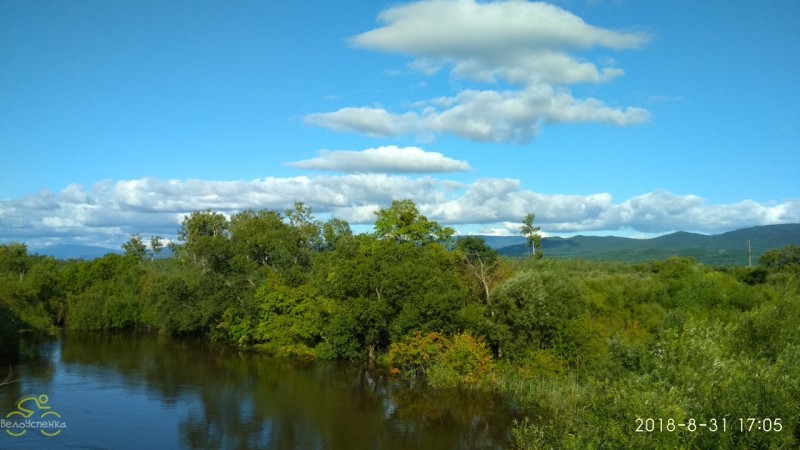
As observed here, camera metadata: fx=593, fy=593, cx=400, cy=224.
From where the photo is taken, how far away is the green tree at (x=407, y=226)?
2461 inches

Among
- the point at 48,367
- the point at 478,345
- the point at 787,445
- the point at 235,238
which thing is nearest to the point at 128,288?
the point at 235,238

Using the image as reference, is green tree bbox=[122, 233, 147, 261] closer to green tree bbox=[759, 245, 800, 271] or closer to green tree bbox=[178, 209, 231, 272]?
green tree bbox=[178, 209, 231, 272]

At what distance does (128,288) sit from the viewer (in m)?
74.6

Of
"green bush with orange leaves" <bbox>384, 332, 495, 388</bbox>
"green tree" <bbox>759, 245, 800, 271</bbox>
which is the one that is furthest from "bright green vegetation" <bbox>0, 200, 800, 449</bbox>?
"green tree" <bbox>759, 245, 800, 271</bbox>

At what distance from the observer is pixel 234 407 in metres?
38.0

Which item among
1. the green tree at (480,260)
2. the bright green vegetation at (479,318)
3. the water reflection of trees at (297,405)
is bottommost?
the water reflection of trees at (297,405)

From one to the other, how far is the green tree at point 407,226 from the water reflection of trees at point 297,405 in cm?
1616

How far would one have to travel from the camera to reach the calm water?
3147 centimetres

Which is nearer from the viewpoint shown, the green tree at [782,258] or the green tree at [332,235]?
the green tree at [332,235]

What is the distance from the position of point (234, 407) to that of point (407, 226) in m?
29.4

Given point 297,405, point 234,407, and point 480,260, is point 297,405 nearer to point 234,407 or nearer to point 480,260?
point 234,407

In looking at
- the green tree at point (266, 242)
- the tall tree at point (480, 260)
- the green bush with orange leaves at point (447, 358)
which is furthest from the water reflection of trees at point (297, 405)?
the green tree at point (266, 242)

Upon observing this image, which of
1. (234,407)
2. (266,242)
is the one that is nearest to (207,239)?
(266,242)

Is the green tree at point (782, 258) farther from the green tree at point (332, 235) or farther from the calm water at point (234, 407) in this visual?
the calm water at point (234, 407)
